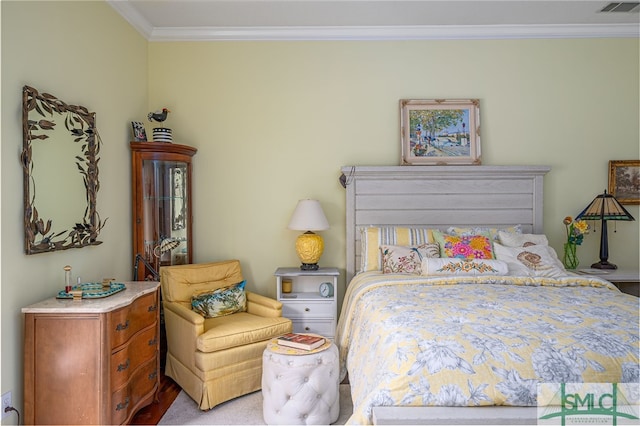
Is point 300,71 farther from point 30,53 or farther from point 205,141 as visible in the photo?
point 30,53

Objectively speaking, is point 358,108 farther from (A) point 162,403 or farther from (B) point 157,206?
(A) point 162,403

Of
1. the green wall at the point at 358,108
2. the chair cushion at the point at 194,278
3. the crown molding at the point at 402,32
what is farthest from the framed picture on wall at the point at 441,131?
the chair cushion at the point at 194,278

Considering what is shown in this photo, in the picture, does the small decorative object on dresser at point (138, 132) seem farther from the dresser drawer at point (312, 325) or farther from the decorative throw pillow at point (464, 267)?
the decorative throw pillow at point (464, 267)

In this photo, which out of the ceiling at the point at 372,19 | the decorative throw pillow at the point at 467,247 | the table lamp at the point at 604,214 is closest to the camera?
the decorative throw pillow at the point at 467,247

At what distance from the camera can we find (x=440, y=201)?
380cm

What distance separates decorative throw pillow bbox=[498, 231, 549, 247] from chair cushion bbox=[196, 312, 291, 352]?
5.79 feet

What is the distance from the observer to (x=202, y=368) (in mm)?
2756

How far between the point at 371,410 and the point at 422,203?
243 cm

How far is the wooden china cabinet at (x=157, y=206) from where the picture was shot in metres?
3.45

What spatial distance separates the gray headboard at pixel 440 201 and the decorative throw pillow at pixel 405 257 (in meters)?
0.46

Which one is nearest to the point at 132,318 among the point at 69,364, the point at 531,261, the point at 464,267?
the point at 69,364

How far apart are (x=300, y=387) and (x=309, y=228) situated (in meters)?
1.37

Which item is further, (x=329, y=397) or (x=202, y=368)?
(x=202, y=368)

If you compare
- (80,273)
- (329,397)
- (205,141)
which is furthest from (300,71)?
(329,397)
